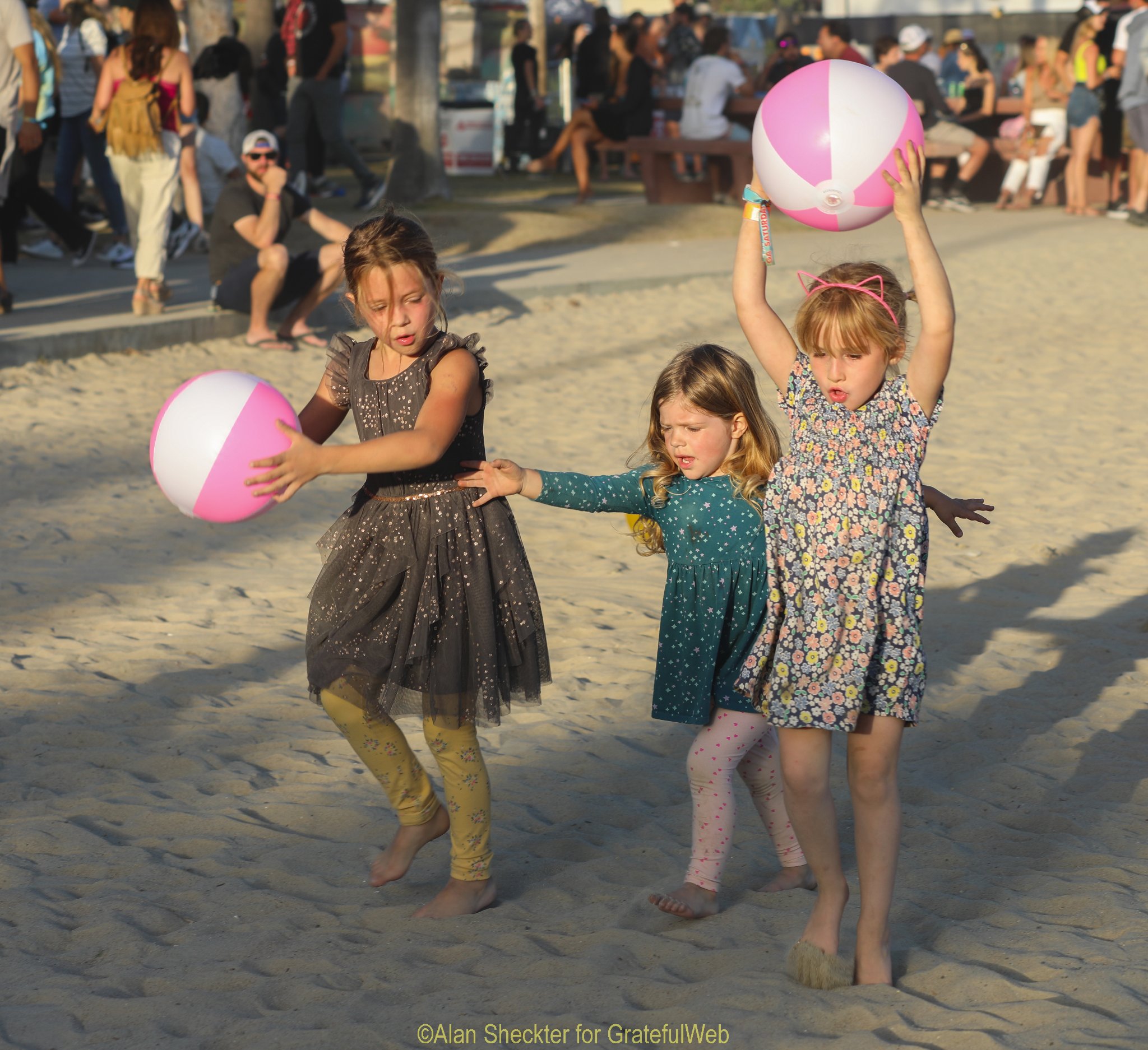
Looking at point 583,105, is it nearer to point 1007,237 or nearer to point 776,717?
point 1007,237

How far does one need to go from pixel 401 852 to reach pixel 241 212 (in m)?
7.48

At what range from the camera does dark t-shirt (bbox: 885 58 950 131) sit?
1742 centimetres

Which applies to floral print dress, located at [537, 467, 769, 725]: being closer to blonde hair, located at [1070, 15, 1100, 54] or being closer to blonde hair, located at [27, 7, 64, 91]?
blonde hair, located at [27, 7, 64, 91]

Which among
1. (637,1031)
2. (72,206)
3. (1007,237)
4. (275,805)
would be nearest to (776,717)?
(637,1031)

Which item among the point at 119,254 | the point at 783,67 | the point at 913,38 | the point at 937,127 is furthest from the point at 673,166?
the point at 119,254

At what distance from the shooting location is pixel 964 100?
Answer: 1995cm

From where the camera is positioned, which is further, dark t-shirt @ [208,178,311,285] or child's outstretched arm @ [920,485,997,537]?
dark t-shirt @ [208,178,311,285]

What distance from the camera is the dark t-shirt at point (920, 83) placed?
17.4 meters

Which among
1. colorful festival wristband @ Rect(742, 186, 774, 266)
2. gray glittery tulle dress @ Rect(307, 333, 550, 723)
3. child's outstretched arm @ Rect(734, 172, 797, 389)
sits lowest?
gray glittery tulle dress @ Rect(307, 333, 550, 723)

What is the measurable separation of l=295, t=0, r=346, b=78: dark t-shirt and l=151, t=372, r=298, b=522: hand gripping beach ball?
13.7 m

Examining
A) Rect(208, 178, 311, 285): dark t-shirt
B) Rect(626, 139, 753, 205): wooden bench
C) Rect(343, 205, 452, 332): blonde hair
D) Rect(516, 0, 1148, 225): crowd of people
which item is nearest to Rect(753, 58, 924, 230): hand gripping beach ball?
Rect(343, 205, 452, 332): blonde hair

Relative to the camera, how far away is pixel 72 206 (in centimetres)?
1405

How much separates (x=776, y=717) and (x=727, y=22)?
3306cm

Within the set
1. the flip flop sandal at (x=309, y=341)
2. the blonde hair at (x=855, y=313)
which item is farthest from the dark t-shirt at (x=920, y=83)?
the blonde hair at (x=855, y=313)
